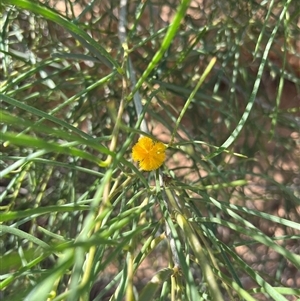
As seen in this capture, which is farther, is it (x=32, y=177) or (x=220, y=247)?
(x=32, y=177)

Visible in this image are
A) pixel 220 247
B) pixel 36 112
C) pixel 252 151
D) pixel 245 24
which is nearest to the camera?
pixel 36 112

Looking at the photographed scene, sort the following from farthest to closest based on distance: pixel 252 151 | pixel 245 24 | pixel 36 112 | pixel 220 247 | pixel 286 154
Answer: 1. pixel 286 154
2. pixel 252 151
3. pixel 245 24
4. pixel 220 247
5. pixel 36 112

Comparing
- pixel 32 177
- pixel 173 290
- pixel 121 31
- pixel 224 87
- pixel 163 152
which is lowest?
pixel 173 290

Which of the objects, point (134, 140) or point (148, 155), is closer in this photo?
point (148, 155)

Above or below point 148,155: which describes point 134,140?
above

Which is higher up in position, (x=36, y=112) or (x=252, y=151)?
(x=252, y=151)

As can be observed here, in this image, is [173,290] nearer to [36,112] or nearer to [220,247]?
[220,247]

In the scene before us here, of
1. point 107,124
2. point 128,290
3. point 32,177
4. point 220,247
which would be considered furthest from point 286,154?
point 128,290
